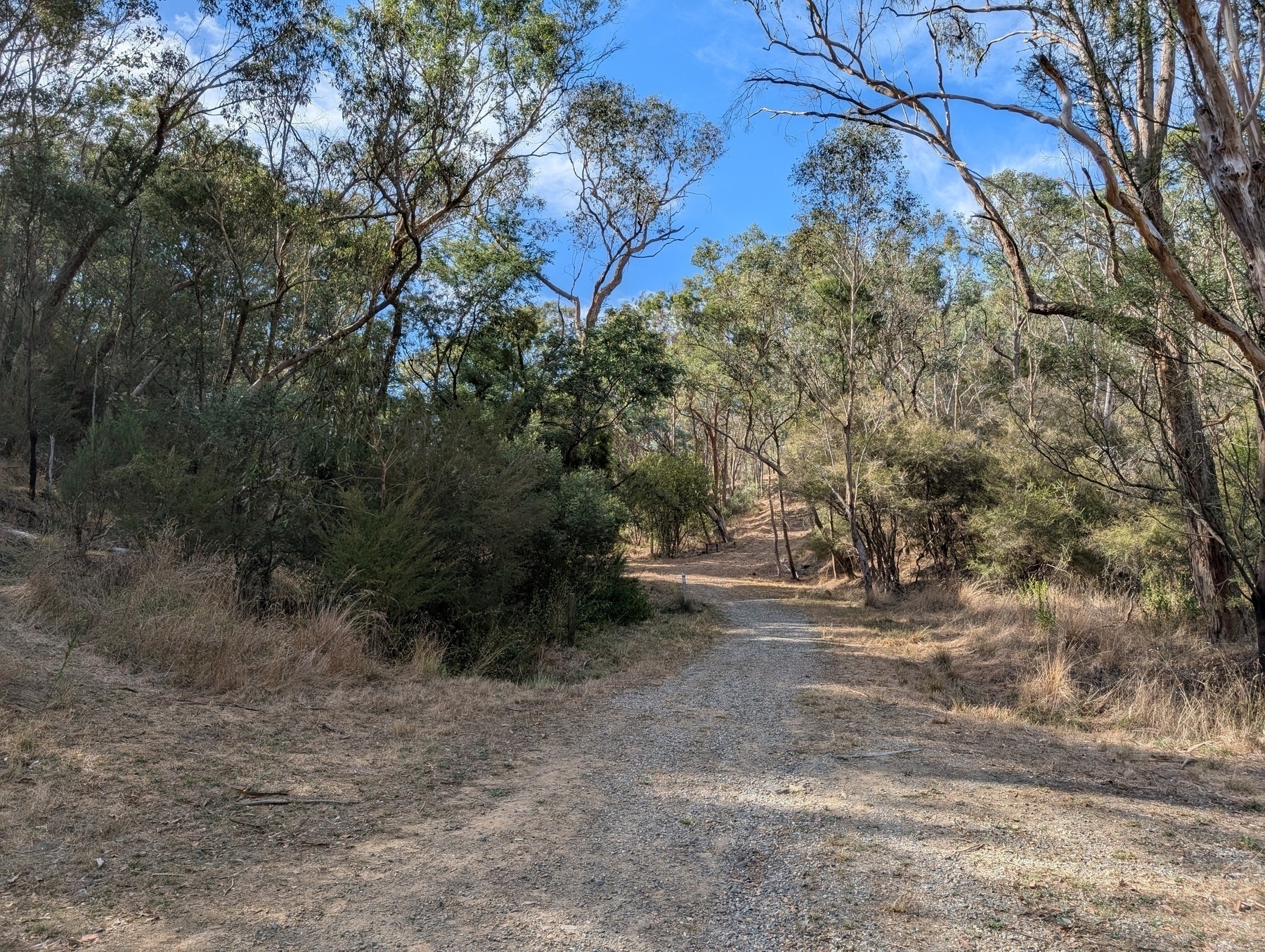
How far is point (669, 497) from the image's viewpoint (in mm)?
33094

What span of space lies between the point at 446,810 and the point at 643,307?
28.1m

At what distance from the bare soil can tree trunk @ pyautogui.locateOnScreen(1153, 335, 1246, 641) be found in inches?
158

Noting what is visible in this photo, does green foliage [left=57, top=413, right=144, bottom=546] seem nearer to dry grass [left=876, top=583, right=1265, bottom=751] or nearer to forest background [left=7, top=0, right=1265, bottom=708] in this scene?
forest background [left=7, top=0, right=1265, bottom=708]

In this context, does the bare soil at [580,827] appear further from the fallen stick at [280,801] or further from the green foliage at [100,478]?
the green foliage at [100,478]

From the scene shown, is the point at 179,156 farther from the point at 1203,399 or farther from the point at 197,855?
the point at 1203,399

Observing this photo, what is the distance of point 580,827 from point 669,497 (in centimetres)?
2851

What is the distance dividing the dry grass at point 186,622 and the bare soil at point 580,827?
0.38 meters

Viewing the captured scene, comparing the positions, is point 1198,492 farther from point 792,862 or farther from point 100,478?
point 100,478

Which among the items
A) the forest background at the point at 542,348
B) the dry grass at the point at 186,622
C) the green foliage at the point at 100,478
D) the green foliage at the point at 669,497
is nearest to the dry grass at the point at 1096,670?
the forest background at the point at 542,348

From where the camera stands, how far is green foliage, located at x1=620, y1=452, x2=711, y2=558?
32.1 metres

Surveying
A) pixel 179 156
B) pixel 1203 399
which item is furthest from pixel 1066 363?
pixel 179 156

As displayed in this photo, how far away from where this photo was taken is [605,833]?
4.57m

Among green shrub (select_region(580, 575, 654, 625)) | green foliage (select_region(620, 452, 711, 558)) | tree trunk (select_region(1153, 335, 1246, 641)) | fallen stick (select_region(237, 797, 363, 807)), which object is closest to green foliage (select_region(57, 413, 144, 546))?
fallen stick (select_region(237, 797, 363, 807))

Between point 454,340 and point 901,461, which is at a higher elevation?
point 454,340
